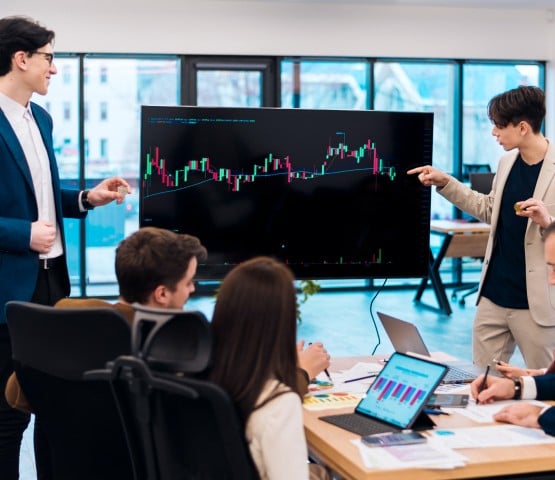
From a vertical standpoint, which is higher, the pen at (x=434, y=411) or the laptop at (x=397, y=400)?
the laptop at (x=397, y=400)

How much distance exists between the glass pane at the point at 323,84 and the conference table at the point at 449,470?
276 inches

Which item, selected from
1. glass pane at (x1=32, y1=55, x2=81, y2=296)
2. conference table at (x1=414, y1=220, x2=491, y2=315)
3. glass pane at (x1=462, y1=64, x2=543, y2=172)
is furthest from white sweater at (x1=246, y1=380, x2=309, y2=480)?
glass pane at (x1=462, y1=64, x2=543, y2=172)

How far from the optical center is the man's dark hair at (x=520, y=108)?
330 centimetres

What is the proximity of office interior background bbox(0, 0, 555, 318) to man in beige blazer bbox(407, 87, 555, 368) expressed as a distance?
17.7 ft

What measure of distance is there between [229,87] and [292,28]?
0.87m

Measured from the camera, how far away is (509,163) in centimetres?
346

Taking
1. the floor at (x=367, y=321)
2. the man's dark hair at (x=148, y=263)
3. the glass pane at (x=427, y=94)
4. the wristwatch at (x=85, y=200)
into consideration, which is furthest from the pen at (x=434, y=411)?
the glass pane at (x=427, y=94)

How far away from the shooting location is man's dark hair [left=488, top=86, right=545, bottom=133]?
10.8 feet

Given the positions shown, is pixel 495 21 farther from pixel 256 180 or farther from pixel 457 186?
pixel 256 180

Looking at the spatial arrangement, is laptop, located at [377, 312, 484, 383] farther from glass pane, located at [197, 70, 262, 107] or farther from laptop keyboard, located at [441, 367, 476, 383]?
glass pane, located at [197, 70, 262, 107]

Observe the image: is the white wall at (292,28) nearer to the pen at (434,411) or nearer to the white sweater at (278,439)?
the pen at (434,411)

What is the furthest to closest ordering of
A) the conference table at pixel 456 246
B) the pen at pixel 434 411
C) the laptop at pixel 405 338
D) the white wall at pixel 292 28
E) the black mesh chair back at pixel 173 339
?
1. the white wall at pixel 292 28
2. the conference table at pixel 456 246
3. the laptop at pixel 405 338
4. the pen at pixel 434 411
5. the black mesh chair back at pixel 173 339

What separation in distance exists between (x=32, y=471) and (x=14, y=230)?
1.64 metres

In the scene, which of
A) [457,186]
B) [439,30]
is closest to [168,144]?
[457,186]
